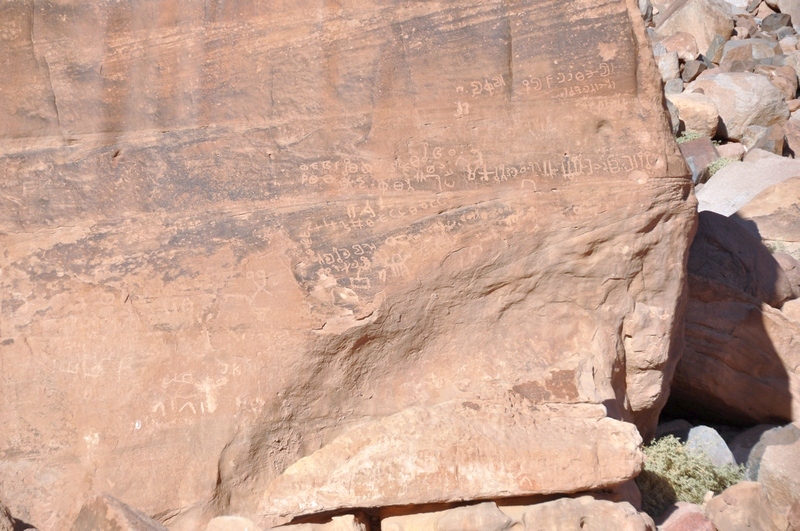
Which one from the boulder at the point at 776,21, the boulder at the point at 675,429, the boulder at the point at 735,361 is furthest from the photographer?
the boulder at the point at 776,21

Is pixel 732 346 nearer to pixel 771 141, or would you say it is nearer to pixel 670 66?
pixel 771 141

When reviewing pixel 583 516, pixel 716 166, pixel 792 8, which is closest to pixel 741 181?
pixel 716 166

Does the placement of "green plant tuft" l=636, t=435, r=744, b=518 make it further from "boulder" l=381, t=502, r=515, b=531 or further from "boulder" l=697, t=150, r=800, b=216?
"boulder" l=697, t=150, r=800, b=216

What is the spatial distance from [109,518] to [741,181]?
6972mm

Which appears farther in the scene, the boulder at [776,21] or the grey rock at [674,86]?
the boulder at [776,21]

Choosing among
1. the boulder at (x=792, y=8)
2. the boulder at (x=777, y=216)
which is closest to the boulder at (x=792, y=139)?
the boulder at (x=777, y=216)

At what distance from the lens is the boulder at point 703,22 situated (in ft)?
41.1

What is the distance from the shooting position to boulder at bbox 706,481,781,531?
3.17m

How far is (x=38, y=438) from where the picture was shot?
3199mm

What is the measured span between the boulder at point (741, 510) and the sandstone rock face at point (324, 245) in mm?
656

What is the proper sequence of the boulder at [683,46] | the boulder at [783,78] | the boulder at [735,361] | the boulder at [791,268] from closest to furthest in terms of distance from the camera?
the boulder at [735,361] → the boulder at [791,268] → the boulder at [783,78] → the boulder at [683,46]

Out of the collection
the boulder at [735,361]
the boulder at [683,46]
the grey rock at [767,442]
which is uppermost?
the boulder at [683,46]

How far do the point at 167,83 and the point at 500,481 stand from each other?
2.60 m

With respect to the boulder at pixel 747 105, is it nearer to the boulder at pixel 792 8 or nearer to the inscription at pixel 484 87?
the boulder at pixel 792 8
